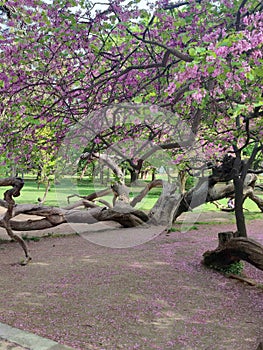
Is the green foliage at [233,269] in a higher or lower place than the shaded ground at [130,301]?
higher

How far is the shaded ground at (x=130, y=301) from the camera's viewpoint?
4.21m

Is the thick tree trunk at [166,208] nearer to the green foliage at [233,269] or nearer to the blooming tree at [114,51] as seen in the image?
the green foliage at [233,269]

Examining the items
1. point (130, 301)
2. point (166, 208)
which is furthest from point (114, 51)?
point (166, 208)

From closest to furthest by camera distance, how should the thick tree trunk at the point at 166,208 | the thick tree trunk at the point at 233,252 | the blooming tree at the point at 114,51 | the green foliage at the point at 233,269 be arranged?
the blooming tree at the point at 114,51 → the thick tree trunk at the point at 233,252 → the green foliage at the point at 233,269 → the thick tree trunk at the point at 166,208

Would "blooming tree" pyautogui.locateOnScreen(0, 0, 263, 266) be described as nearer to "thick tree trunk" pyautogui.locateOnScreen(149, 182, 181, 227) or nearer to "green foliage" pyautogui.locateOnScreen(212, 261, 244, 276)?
"green foliage" pyautogui.locateOnScreen(212, 261, 244, 276)

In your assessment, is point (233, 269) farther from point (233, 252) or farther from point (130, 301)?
point (130, 301)

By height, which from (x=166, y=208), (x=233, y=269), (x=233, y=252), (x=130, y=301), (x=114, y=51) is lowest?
(x=130, y=301)

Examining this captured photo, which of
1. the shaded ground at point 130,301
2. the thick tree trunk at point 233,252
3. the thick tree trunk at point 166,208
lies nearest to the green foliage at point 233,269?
the thick tree trunk at point 233,252

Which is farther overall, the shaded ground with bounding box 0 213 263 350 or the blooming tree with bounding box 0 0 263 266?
the blooming tree with bounding box 0 0 263 266

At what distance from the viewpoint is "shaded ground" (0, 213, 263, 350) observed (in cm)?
421

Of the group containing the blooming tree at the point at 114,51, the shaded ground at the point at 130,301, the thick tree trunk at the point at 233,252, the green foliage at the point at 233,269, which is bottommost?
the shaded ground at the point at 130,301

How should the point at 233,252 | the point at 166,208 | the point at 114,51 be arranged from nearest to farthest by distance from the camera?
the point at 114,51 → the point at 233,252 → the point at 166,208

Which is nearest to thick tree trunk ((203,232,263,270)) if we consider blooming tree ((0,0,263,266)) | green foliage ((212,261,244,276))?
green foliage ((212,261,244,276))

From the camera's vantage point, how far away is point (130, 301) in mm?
5348
